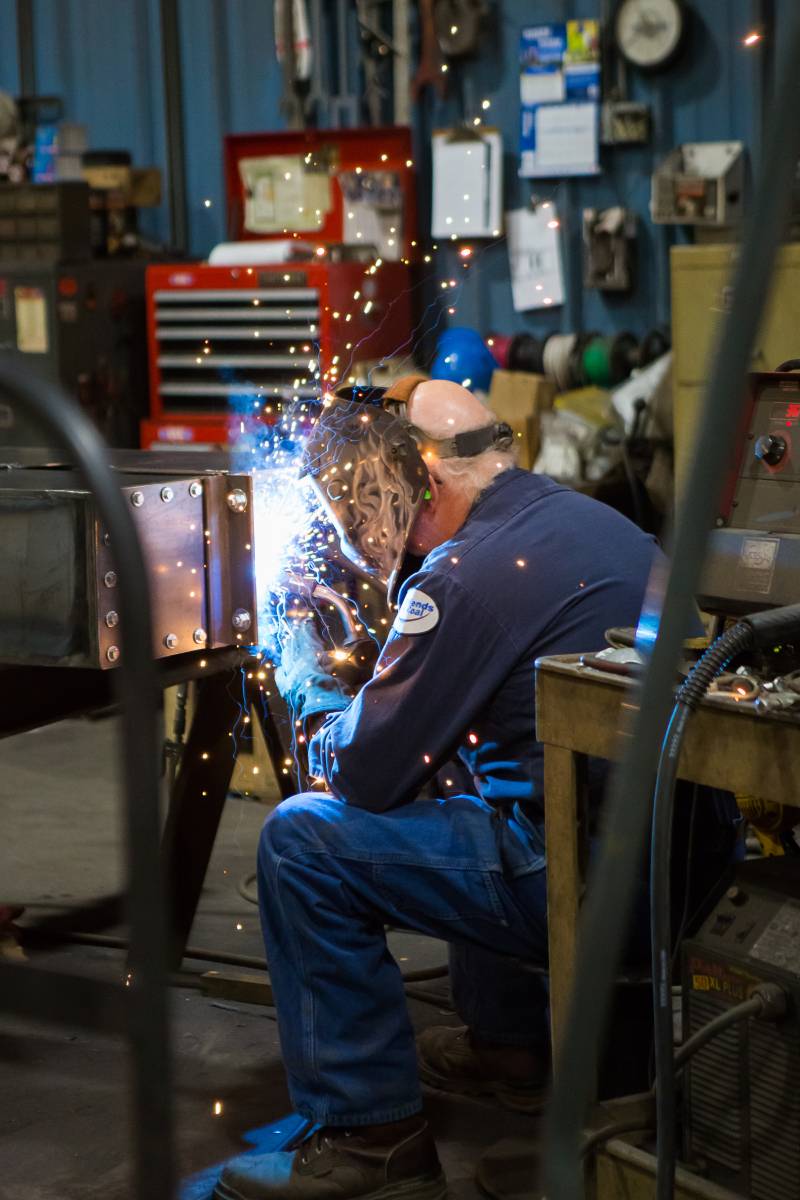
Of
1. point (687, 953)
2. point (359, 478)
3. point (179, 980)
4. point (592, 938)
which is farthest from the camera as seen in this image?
point (179, 980)

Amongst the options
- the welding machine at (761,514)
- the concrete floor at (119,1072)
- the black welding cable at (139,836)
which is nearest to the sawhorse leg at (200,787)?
the concrete floor at (119,1072)

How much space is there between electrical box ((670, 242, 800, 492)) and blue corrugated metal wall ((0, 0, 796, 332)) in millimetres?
909

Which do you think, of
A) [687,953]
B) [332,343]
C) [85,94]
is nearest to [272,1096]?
[687,953]

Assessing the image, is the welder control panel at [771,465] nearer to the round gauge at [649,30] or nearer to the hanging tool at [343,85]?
the round gauge at [649,30]

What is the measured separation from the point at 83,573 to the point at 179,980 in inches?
47.6

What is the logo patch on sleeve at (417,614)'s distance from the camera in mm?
2250

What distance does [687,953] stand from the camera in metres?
2.00

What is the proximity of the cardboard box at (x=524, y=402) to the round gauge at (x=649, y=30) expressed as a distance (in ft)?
3.40

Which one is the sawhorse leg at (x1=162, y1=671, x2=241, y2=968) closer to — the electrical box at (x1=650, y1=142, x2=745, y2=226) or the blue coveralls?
the blue coveralls

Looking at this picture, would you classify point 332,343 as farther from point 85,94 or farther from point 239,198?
point 85,94

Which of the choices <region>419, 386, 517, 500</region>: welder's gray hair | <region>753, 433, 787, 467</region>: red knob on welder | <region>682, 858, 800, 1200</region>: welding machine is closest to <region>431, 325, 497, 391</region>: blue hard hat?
<region>419, 386, 517, 500</region>: welder's gray hair

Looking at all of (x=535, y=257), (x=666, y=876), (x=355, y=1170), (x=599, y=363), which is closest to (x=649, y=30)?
(x=535, y=257)

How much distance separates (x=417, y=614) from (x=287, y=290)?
327 centimetres

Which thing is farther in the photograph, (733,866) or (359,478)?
(359,478)
